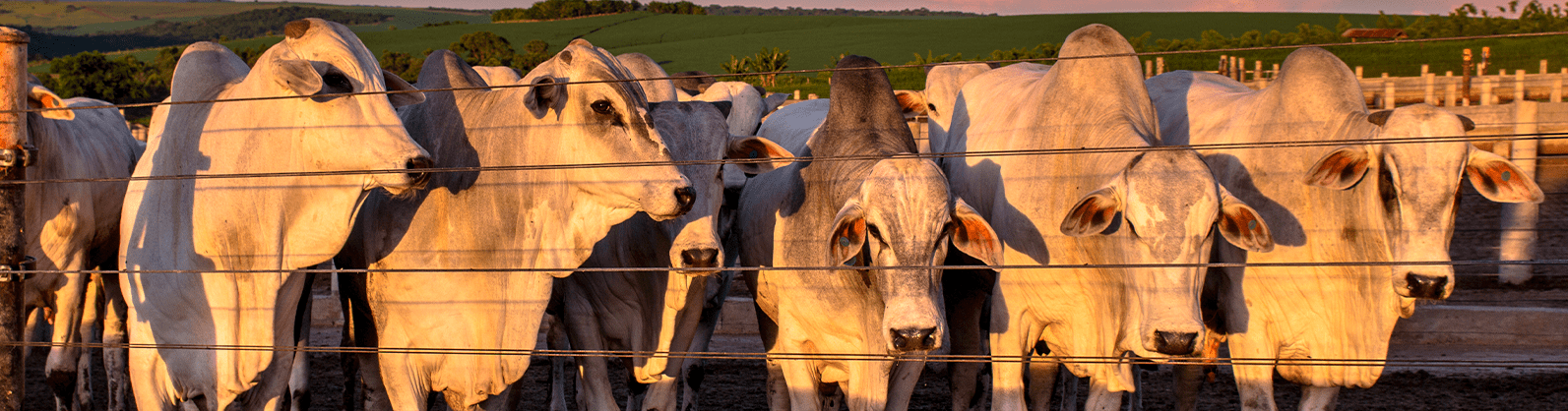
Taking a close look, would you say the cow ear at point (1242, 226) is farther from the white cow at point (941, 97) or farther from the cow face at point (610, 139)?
the white cow at point (941, 97)

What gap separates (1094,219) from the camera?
480cm

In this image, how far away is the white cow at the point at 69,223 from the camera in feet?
21.1

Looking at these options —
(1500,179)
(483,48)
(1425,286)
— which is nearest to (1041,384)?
(1425,286)

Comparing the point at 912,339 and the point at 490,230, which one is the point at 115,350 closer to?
the point at 490,230

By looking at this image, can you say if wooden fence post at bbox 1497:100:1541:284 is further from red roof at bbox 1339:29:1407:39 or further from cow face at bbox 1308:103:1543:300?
red roof at bbox 1339:29:1407:39

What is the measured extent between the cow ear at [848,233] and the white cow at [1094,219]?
80cm

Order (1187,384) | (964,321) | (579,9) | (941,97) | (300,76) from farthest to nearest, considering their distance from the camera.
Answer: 1. (579,9)
2. (941,97)
3. (964,321)
4. (1187,384)
5. (300,76)

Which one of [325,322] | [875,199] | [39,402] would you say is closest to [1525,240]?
[875,199]

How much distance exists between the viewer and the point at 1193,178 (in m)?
4.64

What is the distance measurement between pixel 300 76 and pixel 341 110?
18cm

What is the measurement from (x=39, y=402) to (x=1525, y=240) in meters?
11.9

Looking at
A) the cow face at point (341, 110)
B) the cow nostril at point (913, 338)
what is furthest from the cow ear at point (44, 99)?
the cow nostril at point (913, 338)

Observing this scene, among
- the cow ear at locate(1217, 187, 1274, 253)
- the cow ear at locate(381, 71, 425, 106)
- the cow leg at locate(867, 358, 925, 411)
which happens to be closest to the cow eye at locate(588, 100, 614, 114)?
the cow ear at locate(381, 71, 425, 106)

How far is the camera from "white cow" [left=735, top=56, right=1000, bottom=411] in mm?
4535
